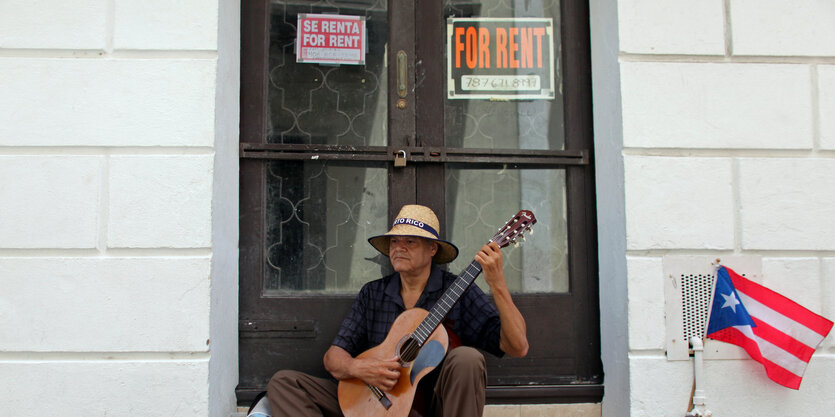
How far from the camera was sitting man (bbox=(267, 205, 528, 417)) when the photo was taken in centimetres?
255

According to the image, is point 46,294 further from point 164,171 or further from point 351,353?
point 351,353

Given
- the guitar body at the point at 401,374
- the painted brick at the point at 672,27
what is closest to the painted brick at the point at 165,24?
the guitar body at the point at 401,374

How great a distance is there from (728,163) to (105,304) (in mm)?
3097

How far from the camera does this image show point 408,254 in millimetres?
2859

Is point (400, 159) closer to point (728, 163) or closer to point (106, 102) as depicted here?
point (106, 102)

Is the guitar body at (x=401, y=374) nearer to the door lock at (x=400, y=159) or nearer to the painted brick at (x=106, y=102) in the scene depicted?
the door lock at (x=400, y=159)

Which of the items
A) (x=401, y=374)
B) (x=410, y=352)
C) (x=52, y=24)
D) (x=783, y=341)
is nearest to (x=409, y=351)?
(x=410, y=352)

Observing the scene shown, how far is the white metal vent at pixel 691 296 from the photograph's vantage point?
2900 millimetres

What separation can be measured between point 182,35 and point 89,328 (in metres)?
1.46

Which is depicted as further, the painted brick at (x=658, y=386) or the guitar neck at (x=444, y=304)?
the painted brick at (x=658, y=386)

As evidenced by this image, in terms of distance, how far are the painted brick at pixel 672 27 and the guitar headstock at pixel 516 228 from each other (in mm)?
1044

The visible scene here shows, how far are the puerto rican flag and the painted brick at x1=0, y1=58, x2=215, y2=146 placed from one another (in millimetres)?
2603

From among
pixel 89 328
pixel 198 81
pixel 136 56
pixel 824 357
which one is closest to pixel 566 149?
pixel 824 357

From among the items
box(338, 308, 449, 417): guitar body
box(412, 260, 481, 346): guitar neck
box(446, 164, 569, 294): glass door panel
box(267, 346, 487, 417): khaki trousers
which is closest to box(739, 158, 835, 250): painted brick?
box(446, 164, 569, 294): glass door panel
